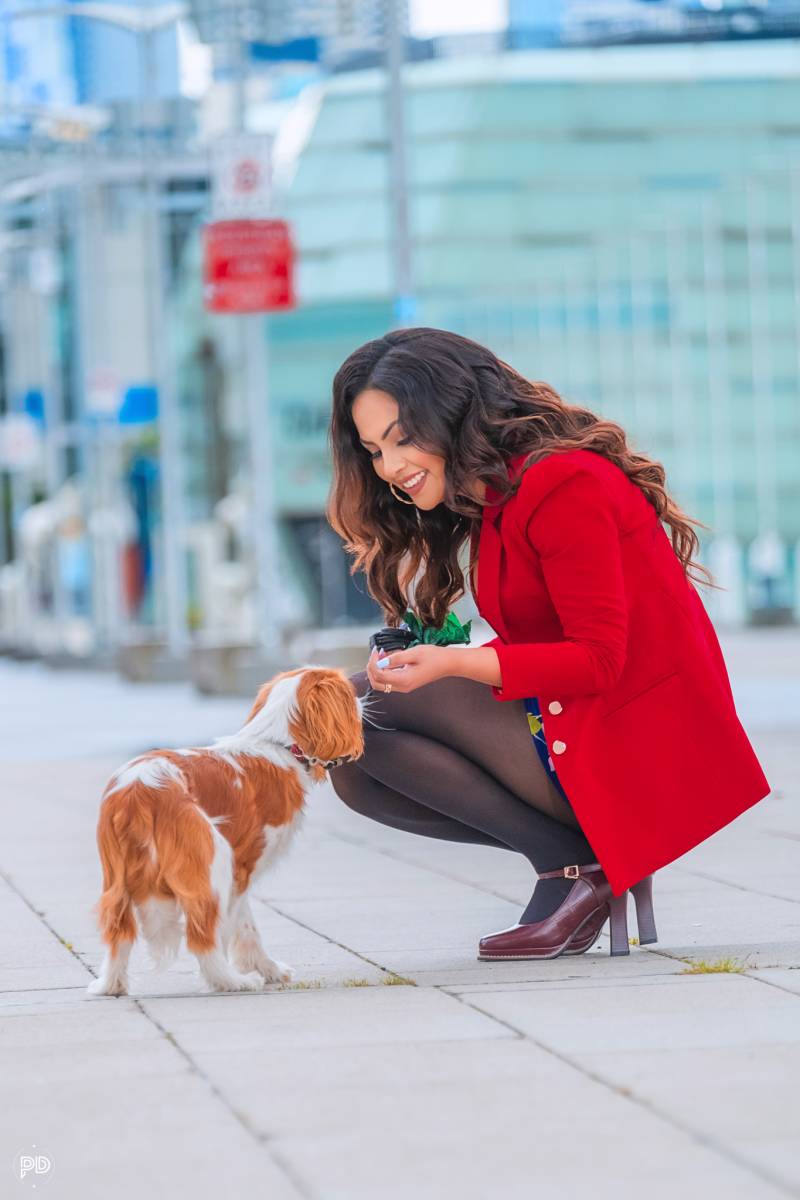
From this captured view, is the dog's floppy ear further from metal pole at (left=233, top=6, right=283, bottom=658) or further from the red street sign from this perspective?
metal pole at (left=233, top=6, right=283, bottom=658)

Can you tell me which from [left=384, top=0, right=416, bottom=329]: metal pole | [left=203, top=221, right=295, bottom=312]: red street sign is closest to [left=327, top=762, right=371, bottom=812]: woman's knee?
[left=203, top=221, right=295, bottom=312]: red street sign

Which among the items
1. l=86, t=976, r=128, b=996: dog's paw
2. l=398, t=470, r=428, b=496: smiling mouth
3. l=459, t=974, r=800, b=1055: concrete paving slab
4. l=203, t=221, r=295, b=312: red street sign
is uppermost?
l=203, t=221, r=295, b=312: red street sign

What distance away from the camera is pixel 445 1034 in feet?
14.8

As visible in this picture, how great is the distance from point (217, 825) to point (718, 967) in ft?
4.10

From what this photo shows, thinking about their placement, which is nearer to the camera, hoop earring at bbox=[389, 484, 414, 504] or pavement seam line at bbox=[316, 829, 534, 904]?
hoop earring at bbox=[389, 484, 414, 504]

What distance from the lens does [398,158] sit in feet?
65.9

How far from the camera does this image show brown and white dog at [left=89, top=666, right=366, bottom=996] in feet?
16.2

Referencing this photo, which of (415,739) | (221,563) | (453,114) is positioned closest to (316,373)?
(453,114)

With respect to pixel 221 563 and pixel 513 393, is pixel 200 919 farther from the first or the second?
pixel 221 563

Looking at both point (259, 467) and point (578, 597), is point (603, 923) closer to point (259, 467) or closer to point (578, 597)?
point (578, 597)

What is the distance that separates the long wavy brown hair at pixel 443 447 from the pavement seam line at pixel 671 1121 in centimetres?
143

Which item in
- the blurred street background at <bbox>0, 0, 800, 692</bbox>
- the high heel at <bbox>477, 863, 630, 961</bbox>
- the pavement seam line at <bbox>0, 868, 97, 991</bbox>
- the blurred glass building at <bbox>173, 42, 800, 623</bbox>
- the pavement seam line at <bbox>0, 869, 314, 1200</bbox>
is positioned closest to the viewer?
the pavement seam line at <bbox>0, 869, 314, 1200</bbox>

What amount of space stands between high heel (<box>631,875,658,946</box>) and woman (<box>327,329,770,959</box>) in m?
0.01

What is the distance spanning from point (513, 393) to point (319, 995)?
155cm
